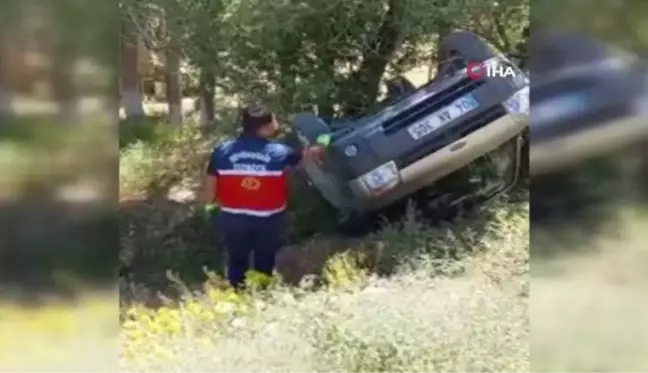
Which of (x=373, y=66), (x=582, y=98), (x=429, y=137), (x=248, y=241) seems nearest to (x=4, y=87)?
(x=248, y=241)

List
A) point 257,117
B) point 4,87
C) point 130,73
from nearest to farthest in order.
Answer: point 4,87 < point 130,73 < point 257,117

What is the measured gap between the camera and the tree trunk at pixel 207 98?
118 inches

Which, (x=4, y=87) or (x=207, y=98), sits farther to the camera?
(x=207, y=98)

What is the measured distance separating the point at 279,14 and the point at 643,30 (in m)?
1.10

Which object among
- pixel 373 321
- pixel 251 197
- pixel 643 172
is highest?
pixel 643 172

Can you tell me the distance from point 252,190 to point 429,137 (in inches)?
22.3

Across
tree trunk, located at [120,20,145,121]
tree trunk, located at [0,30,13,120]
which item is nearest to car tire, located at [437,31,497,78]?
tree trunk, located at [120,20,145,121]

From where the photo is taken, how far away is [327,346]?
3.00 m

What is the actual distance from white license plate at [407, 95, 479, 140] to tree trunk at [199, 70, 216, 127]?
606 millimetres

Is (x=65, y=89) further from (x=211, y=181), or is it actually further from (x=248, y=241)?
(x=248, y=241)

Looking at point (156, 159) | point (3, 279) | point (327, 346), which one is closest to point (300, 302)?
point (327, 346)

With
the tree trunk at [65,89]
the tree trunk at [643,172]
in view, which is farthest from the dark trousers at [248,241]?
the tree trunk at [643,172]

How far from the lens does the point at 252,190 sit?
3.05 meters

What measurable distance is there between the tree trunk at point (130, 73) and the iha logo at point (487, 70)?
0.99 meters
